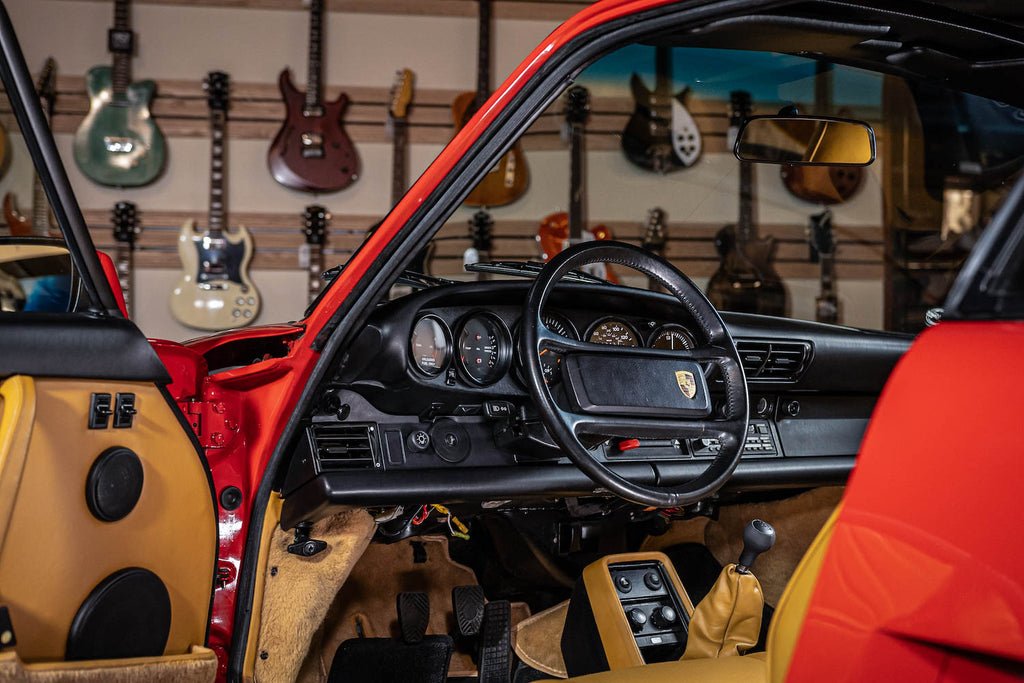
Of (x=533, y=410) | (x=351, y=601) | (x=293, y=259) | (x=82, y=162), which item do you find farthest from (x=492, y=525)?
(x=82, y=162)

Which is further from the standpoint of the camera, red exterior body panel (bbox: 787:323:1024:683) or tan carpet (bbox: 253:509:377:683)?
tan carpet (bbox: 253:509:377:683)

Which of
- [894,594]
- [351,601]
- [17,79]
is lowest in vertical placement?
[351,601]

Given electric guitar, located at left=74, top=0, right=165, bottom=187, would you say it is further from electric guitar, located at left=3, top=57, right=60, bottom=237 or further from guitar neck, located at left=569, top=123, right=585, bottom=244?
electric guitar, located at left=3, top=57, right=60, bottom=237

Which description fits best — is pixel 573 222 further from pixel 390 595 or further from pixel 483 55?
pixel 390 595

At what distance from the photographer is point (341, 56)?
5.31m

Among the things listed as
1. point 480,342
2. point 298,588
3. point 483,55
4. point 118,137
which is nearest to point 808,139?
point 480,342

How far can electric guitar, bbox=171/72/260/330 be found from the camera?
15.7 ft

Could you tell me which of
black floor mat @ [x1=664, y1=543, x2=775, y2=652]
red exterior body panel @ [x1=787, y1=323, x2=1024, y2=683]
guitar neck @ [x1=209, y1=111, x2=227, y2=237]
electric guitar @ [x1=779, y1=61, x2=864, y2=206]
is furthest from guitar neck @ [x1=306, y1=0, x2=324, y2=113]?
red exterior body panel @ [x1=787, y1=323, x2=1024, y2=683]

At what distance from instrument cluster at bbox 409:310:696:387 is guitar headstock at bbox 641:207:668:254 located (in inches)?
130

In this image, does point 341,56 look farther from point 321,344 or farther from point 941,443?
point 941,443

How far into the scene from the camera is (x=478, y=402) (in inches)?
65.2

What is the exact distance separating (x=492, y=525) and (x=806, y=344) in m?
0.95

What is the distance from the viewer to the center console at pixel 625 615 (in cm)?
207

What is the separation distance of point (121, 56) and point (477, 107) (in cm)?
217
